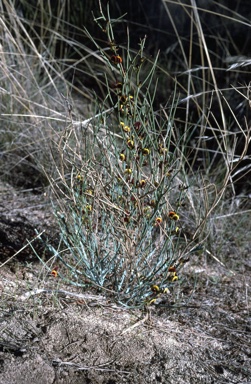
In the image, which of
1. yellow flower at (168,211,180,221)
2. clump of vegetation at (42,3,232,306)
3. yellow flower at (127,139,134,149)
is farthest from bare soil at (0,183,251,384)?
yellow flower at (127,139,134,149)

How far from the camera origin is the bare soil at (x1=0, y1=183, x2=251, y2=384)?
199 centimetres

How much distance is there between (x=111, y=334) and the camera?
2145 mm

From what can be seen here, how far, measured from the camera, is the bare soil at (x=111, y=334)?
6.54 feet

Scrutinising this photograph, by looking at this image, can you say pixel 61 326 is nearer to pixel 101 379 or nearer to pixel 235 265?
pixel 101 379

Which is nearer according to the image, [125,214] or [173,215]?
[173,215]

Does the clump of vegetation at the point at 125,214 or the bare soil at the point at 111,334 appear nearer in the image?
the bare soil at the point at 111,334

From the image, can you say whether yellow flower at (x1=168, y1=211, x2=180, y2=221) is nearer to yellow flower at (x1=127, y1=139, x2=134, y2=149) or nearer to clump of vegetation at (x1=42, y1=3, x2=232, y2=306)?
clump of vegetation at (x1=42, y1=3, x2=232, y2=306)

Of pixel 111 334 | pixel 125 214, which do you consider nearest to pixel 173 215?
pixel 125 214

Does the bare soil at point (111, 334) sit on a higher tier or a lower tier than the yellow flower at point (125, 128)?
lower

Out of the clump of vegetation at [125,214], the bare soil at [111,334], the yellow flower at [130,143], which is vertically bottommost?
the bare soil at [111,334]

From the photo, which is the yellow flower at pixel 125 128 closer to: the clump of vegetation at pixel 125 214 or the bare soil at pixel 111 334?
the clump of vegetation at pixel 125 214

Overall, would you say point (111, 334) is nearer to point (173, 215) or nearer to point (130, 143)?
point (173, 215)

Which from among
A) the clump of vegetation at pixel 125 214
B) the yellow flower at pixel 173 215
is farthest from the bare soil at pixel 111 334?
the yellow flower at pixel 173 215

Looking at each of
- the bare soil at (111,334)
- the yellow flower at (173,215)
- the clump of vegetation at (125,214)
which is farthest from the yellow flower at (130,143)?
the bare soil at (111,334)
